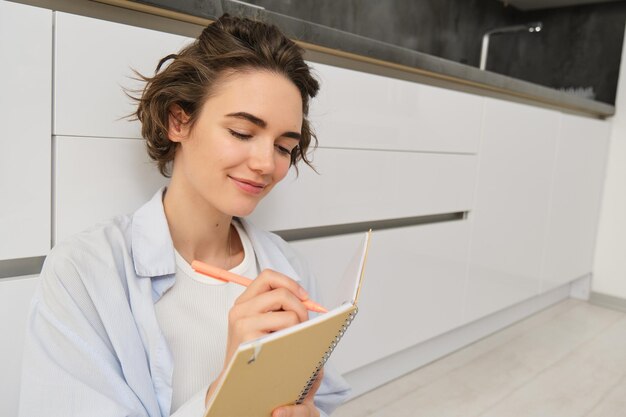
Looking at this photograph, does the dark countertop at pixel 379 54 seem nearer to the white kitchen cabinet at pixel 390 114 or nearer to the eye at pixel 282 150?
the white kitchen cabinet at pixel 390 114

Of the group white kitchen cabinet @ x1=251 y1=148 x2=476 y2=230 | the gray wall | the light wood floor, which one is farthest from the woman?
the gray wall

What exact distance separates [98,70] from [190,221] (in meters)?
0.28

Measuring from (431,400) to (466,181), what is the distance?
0.71 m

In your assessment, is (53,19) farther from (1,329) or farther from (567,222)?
(567,222)

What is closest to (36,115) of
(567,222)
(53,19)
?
(53,19)

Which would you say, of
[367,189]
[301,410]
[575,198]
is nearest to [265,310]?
[301,410]

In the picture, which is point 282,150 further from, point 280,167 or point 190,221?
point 190,221

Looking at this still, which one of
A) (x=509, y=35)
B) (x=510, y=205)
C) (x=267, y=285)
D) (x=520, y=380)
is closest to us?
(x=267, y=285)

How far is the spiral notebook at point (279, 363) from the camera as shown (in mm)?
466

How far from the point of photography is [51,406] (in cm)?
64

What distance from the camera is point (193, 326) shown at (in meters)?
0.80

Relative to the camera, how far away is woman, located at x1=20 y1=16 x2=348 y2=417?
2.10 ft

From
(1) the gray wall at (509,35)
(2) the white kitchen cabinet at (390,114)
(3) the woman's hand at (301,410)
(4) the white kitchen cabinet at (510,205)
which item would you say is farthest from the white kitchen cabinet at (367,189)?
(1) the gray wall at (509,35)

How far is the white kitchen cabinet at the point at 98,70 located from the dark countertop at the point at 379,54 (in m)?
0.06
